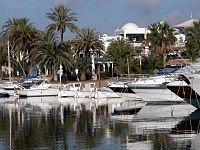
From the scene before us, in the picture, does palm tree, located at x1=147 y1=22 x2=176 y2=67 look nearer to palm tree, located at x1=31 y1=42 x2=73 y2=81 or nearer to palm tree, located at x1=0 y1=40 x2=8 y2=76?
palm tree, located at x1=31 y1=42 x2=73 y2=81

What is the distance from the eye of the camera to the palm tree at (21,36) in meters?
96.4

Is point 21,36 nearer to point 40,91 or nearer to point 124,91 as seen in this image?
point 40,91

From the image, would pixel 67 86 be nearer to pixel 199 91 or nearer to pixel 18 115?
pixel 18 115

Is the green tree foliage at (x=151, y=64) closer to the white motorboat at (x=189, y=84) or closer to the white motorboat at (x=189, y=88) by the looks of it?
the white motorboat at (x=189, y=84)

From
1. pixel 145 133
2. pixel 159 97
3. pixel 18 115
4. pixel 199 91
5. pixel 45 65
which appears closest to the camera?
pixel 145 133

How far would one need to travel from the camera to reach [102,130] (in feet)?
105

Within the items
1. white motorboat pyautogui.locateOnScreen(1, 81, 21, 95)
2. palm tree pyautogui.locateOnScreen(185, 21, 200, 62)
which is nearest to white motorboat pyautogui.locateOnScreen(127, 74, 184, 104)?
white motorboat pyautogui.locateOnScreen(1, 81, 21, 95)

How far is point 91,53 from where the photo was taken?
308 ft

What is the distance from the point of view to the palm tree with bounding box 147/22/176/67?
309ft

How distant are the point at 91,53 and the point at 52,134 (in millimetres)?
63938

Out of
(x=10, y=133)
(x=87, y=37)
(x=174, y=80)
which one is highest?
(x=87, y=37)

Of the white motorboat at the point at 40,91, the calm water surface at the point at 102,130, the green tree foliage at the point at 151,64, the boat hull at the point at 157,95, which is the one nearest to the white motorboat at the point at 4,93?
the white motorboat at the point at 40,91

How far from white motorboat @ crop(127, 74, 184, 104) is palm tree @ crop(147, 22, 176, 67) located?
41.5 meters

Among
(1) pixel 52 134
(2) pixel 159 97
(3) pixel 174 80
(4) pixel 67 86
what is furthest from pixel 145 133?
(4) pixel 67 86
